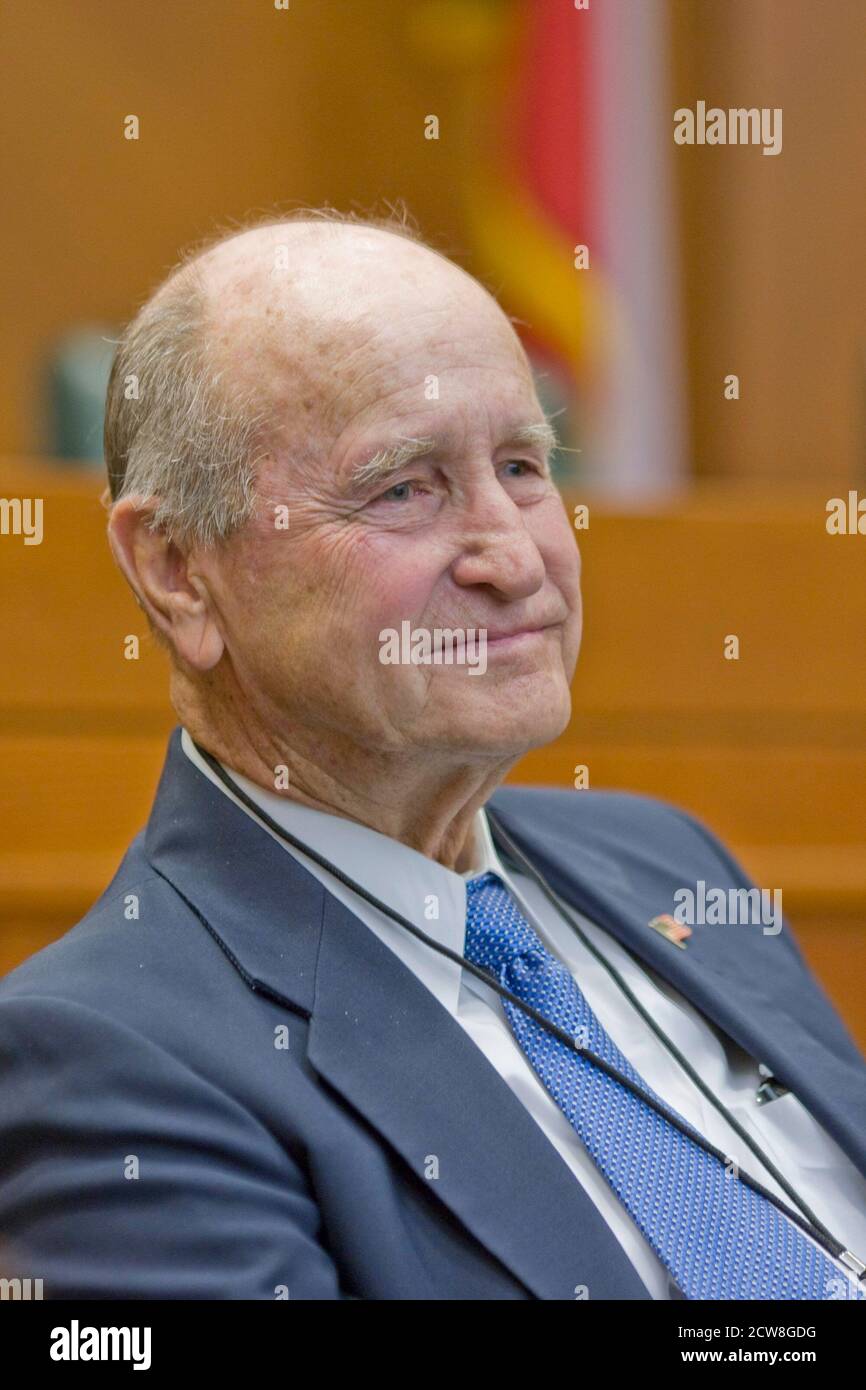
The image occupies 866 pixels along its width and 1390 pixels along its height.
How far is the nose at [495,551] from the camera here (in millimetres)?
1385

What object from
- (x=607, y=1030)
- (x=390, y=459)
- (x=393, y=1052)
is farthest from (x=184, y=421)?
(x=607, y=1030)

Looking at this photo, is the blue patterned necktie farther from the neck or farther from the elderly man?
the neck

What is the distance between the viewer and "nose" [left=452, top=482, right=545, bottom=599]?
4.54 feet

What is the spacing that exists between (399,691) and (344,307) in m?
0.37

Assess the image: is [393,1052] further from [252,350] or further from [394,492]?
[252,350]

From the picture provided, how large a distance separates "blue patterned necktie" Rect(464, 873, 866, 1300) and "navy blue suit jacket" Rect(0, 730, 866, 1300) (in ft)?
0.21

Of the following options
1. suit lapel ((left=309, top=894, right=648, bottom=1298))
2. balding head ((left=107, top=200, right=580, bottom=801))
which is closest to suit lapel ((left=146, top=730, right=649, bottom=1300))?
suit lapel ((left=309, top=894, right=648, bottom=1298))

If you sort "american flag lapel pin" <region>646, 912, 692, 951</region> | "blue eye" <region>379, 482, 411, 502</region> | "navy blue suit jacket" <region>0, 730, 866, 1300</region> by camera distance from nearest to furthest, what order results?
"navy blue suit jacket" <region>0, 730, 866, 1300</region> → "blue eye" <region>379, 482, 411, 502</region> → "american flag lapel pin" <region>646, 912, 692, 951</region>

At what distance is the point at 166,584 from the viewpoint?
149 centimetres

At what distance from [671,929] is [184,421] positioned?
2.59 ft

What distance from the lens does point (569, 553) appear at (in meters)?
1.48

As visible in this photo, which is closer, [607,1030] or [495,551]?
[495,551]

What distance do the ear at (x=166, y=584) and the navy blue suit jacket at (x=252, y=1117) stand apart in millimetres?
141
